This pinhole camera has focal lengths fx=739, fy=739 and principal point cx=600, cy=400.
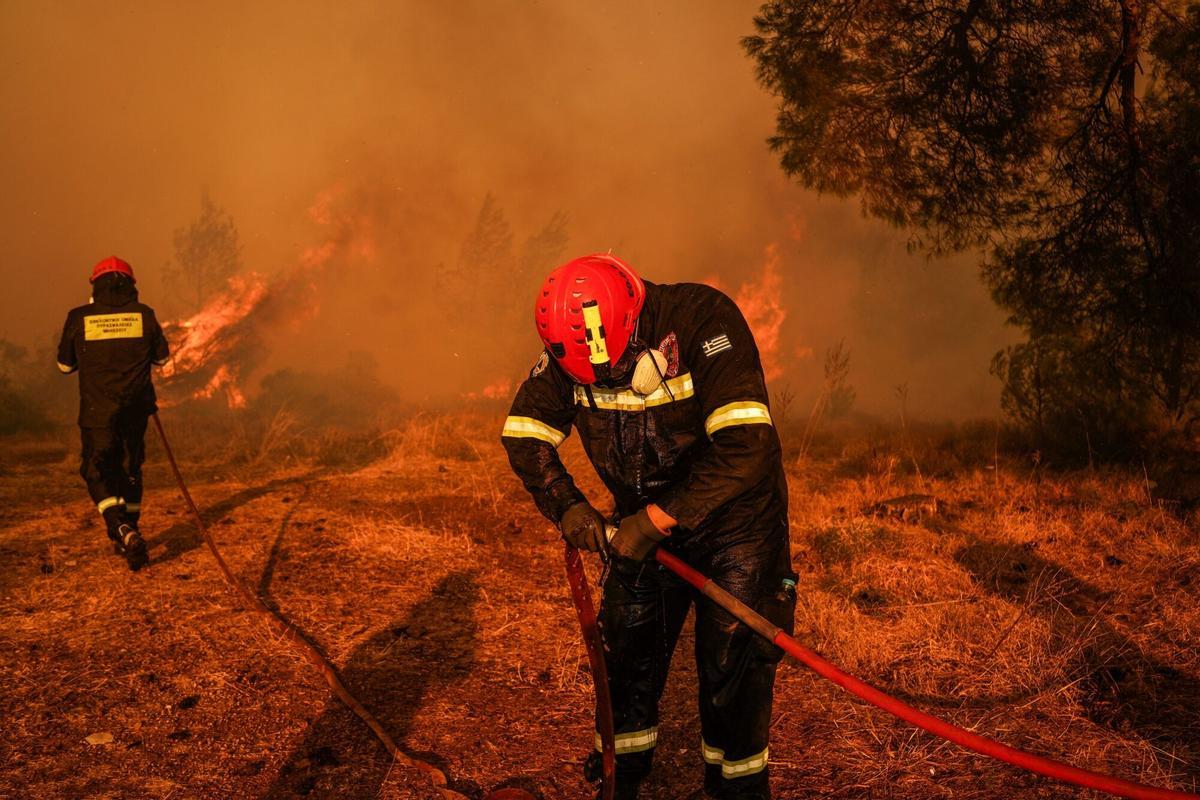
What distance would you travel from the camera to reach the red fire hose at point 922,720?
6.40 ft

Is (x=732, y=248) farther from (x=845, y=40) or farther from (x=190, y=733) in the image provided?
(x=190, y=733)

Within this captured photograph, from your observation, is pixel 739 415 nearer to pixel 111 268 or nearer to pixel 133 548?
pixel 133 548

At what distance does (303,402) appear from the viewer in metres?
37.5

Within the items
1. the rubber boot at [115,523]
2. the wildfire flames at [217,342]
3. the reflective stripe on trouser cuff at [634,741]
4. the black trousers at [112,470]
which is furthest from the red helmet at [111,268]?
the wildfire flames at [217,342]

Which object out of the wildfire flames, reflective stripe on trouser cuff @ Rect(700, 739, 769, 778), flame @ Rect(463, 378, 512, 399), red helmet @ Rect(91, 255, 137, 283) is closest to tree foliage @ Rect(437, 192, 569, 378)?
flame @ Rect(463, 378, 512, 399)

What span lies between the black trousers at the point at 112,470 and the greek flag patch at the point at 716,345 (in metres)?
5.63

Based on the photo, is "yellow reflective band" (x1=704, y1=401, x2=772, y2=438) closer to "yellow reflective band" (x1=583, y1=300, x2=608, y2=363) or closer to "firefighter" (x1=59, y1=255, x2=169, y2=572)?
"yellow reflective band" (x1=583, y1=300, x2=608, y2=363)

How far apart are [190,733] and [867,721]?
3.36 meters

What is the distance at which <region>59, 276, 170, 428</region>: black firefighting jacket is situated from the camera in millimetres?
6406

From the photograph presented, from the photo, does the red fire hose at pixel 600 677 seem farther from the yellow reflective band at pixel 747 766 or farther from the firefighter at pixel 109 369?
the firefighter at pixel 109 369

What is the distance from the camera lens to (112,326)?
21.3 ft

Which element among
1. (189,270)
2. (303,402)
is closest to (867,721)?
(303,402)

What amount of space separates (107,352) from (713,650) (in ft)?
20.2

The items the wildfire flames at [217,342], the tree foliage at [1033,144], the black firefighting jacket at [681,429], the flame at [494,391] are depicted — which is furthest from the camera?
the flame at [494,391]
